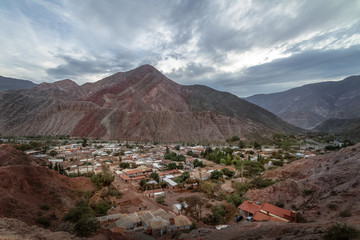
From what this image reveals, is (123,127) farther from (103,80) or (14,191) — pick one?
(103,80)

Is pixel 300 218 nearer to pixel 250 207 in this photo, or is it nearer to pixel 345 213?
pixel 345 213

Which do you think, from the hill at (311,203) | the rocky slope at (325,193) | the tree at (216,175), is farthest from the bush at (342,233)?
the tree at (216,175)

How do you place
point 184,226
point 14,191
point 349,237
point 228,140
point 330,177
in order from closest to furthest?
point 349,237 < point 14,191 < point 184,226 < point 330,177 < point 228,140

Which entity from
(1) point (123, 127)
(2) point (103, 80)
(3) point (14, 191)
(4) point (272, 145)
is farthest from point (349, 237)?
(2) point (103, 80)

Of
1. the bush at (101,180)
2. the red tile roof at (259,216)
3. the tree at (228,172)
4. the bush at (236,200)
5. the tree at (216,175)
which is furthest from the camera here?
the tree at (228,172)

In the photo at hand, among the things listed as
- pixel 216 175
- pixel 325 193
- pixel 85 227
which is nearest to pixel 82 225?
pixel 85 227

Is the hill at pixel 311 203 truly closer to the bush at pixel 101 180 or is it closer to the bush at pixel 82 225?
the bush at pixel 82 225

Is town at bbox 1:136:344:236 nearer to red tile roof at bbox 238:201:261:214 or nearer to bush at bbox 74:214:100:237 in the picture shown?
red tile roof at bbox 238:201:261:214
